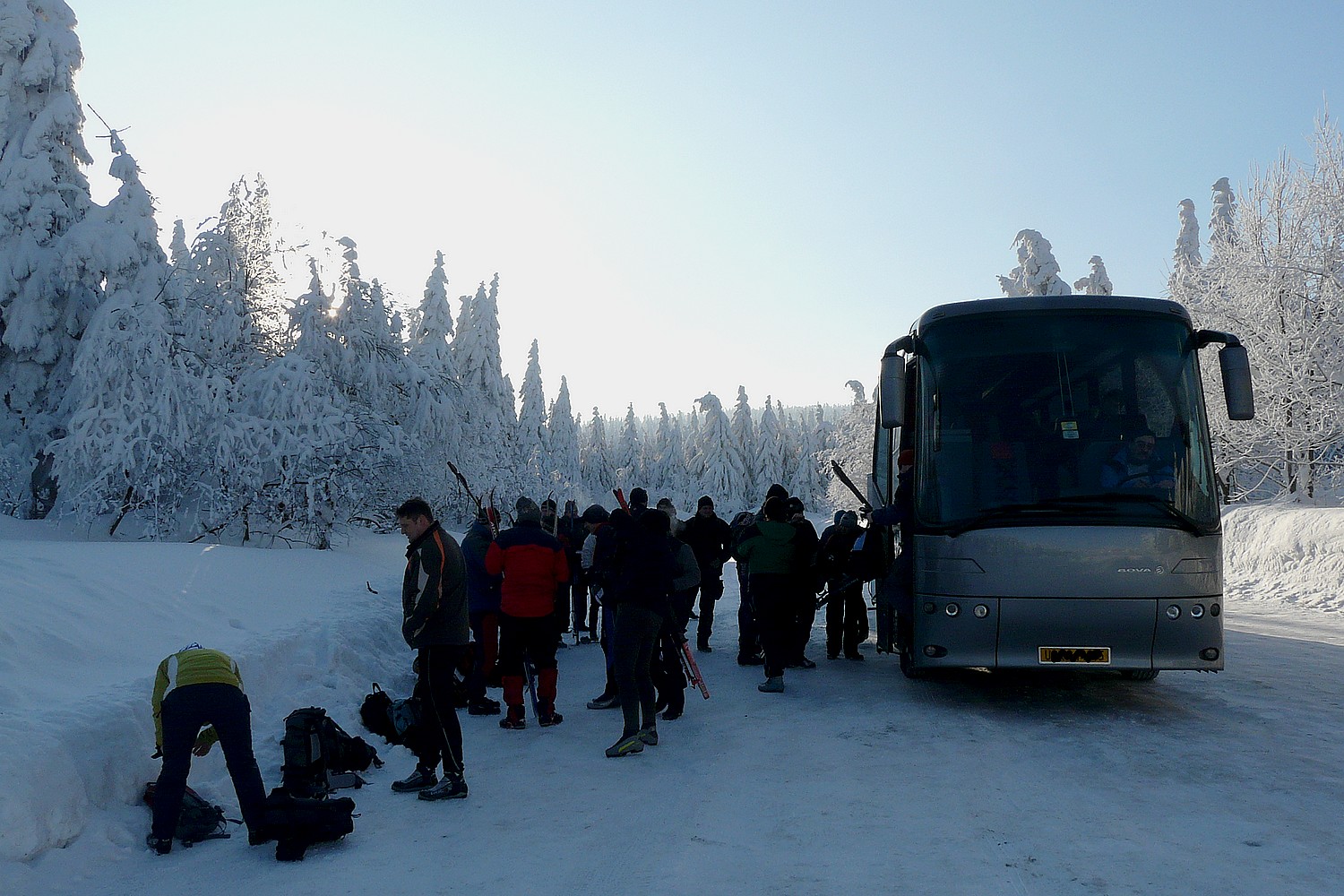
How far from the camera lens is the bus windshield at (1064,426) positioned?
26.2 feet

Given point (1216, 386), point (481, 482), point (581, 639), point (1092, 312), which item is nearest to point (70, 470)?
point (581, 639)

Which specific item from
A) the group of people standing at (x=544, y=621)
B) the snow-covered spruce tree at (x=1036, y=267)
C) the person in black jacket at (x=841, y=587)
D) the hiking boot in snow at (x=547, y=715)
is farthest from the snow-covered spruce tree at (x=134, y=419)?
the snow-covered spruce tree at (x=1036, y=267)

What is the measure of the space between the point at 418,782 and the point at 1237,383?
7585 mm

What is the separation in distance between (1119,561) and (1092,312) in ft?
7.83

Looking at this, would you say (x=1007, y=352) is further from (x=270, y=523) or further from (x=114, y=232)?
(x=114, y=232)

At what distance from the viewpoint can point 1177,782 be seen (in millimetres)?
6184

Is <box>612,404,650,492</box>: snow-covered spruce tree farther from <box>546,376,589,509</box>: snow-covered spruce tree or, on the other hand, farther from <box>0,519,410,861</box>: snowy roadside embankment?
<box>0,519,410,861</box>: snowy roadside embankment

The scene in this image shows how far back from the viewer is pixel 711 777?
6781 mm

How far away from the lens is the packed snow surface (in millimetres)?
4801

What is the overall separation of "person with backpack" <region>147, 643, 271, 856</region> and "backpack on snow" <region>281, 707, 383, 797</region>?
43cm

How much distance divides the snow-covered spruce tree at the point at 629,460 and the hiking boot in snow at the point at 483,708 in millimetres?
97151

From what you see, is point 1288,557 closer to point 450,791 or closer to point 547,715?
point 547,715

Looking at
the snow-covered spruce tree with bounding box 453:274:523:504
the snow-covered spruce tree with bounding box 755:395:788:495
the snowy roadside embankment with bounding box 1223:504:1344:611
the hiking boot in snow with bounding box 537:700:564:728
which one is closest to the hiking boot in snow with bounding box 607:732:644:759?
the hiking boot in snow with bounding box 537:700:564:728

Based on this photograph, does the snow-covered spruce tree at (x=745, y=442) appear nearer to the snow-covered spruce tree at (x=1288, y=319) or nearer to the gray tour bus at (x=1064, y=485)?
the snow-covered spruce tree at (x=1288, y=319)
